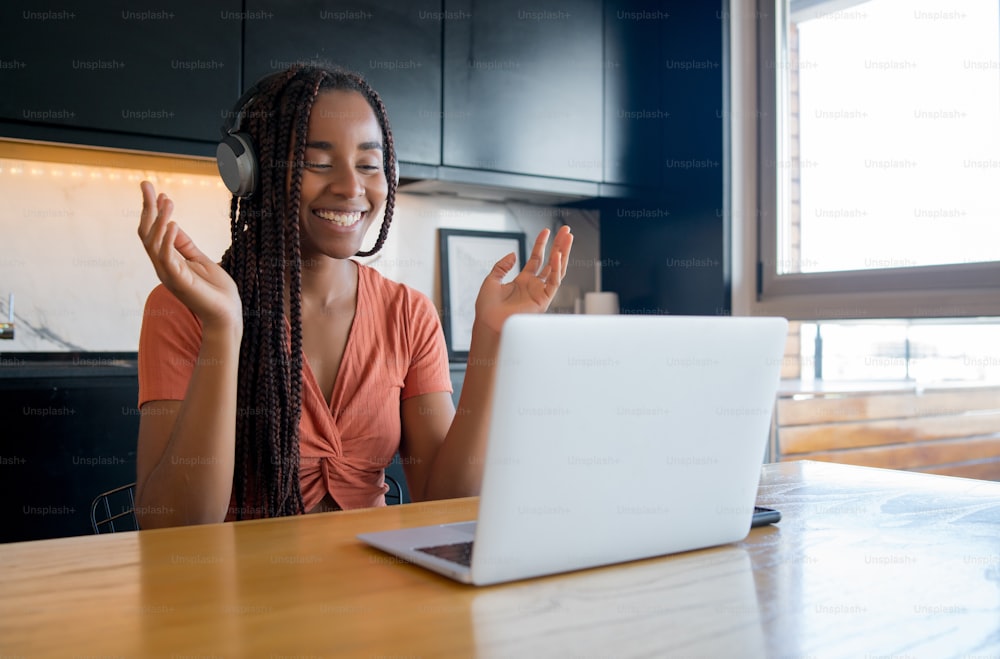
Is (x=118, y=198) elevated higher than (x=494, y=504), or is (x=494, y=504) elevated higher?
(x=118, y=198)

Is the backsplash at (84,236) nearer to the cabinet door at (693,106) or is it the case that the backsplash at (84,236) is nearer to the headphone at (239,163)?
the headphone at (239,163)

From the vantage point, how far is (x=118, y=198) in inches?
107

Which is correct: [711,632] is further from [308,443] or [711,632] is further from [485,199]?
[485,199]

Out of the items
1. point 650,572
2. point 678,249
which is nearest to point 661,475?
point 650,572

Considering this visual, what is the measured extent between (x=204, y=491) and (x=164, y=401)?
181 mm

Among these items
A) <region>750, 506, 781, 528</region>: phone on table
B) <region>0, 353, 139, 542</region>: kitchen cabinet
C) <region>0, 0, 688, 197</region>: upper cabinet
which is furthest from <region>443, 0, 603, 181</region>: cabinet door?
<region>750, 506, 781, 528</region>: phone on table

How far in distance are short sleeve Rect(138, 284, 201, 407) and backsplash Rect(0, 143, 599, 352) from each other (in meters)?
1.37

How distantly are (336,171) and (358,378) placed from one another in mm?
366

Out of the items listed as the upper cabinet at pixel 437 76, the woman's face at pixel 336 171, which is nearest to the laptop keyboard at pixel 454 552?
the woman's face at pixel 336 171

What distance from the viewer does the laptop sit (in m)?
0.73

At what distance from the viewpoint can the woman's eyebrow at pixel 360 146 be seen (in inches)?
60.1

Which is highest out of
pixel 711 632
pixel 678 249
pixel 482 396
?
pixel 678 249

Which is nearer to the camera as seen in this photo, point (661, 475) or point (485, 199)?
point (661, 475)

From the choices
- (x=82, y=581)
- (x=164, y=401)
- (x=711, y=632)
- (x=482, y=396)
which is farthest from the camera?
(x=482, y=396)
